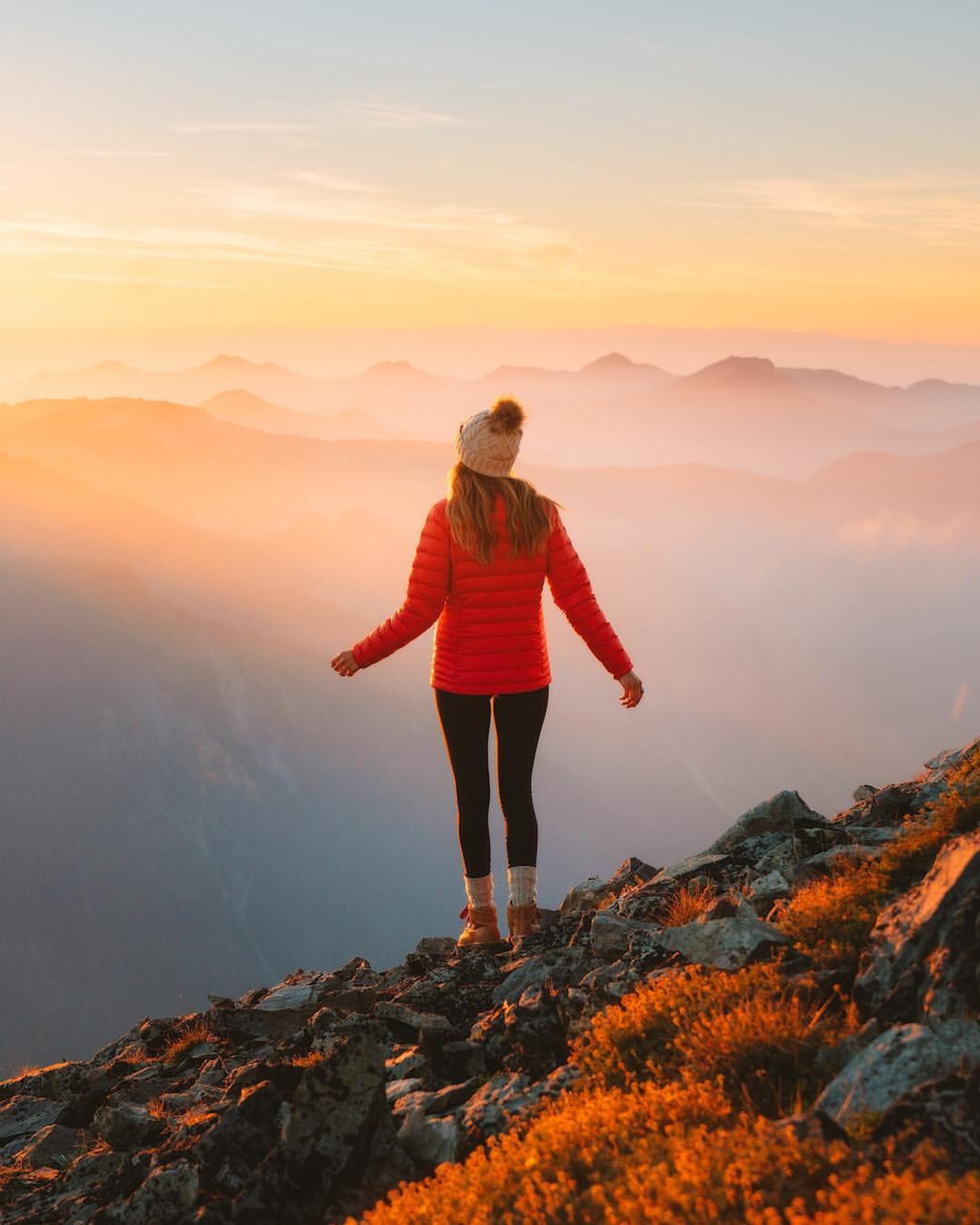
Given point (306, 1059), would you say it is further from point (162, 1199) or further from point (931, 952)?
point (931, 952)

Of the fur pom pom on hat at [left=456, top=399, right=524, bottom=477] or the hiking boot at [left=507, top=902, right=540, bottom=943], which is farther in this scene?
the hiking boot at [left=507, top=902, right=540, bottom=943]

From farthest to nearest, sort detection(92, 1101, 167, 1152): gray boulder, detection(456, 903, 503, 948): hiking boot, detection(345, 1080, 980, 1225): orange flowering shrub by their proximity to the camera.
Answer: detection(456, 903, 503, 948): hiking boot → detection(92, 1101, 167, 1152): gray boulder → detection(345, 1080, 980, 1225): orange flowering shrub

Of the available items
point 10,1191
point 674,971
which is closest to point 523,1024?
point 674,971

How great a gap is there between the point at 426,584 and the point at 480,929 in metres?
2.88

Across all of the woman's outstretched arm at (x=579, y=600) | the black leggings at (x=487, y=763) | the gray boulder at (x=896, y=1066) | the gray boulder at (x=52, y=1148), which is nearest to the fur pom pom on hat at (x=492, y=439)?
the woman's outstretched arm at (x=579, y=600)

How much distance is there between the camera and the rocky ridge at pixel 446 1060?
165 inches

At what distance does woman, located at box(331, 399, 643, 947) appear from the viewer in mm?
6785

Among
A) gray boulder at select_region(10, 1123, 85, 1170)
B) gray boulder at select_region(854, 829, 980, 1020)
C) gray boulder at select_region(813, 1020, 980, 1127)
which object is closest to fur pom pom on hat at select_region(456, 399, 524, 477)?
gray boulder at select_region(854, 829, 980, 1020)

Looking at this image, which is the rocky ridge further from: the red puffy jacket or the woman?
the red puffy jacket

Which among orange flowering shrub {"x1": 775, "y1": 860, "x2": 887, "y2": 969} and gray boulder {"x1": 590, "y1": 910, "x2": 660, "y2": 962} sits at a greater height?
orange flowering shrub {"x1": 775, "y1": 860, "x2": 887, "y2": 969}

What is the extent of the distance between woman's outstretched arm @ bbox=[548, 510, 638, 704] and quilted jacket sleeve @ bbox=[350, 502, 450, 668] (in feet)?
2.44

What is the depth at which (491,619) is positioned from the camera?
6.97m

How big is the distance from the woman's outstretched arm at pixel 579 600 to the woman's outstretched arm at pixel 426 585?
2.44ft

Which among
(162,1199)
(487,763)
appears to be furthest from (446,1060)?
(487,763)
